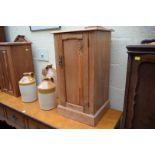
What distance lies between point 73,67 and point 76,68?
2 cm

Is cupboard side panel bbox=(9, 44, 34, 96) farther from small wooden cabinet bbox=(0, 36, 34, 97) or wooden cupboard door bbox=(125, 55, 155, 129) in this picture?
wooden cupboard door bbox=(125, 55, 155, 129)

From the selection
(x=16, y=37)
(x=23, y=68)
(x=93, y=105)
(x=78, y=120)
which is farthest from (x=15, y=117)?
(x=16, y=37)

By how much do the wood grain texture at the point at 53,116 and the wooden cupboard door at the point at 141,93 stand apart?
25cm

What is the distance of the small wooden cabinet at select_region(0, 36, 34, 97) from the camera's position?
4.55ft

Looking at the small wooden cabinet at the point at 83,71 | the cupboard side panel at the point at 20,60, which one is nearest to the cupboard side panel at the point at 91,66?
the small wooden cabinet at the point at 83,71

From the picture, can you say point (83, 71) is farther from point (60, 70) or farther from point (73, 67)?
point (60, 70)

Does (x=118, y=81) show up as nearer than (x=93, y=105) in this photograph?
No

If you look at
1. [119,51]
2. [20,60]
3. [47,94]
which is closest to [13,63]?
[20,60]

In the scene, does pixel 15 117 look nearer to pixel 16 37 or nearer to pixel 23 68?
pixel 23 68

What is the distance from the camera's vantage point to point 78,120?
103 cm

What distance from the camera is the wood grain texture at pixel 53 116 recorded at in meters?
1.00

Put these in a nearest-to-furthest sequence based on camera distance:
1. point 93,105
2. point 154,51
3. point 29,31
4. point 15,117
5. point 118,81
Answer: point 154,51, point 93,105, point 118,81, point 15,117, point 29,31
